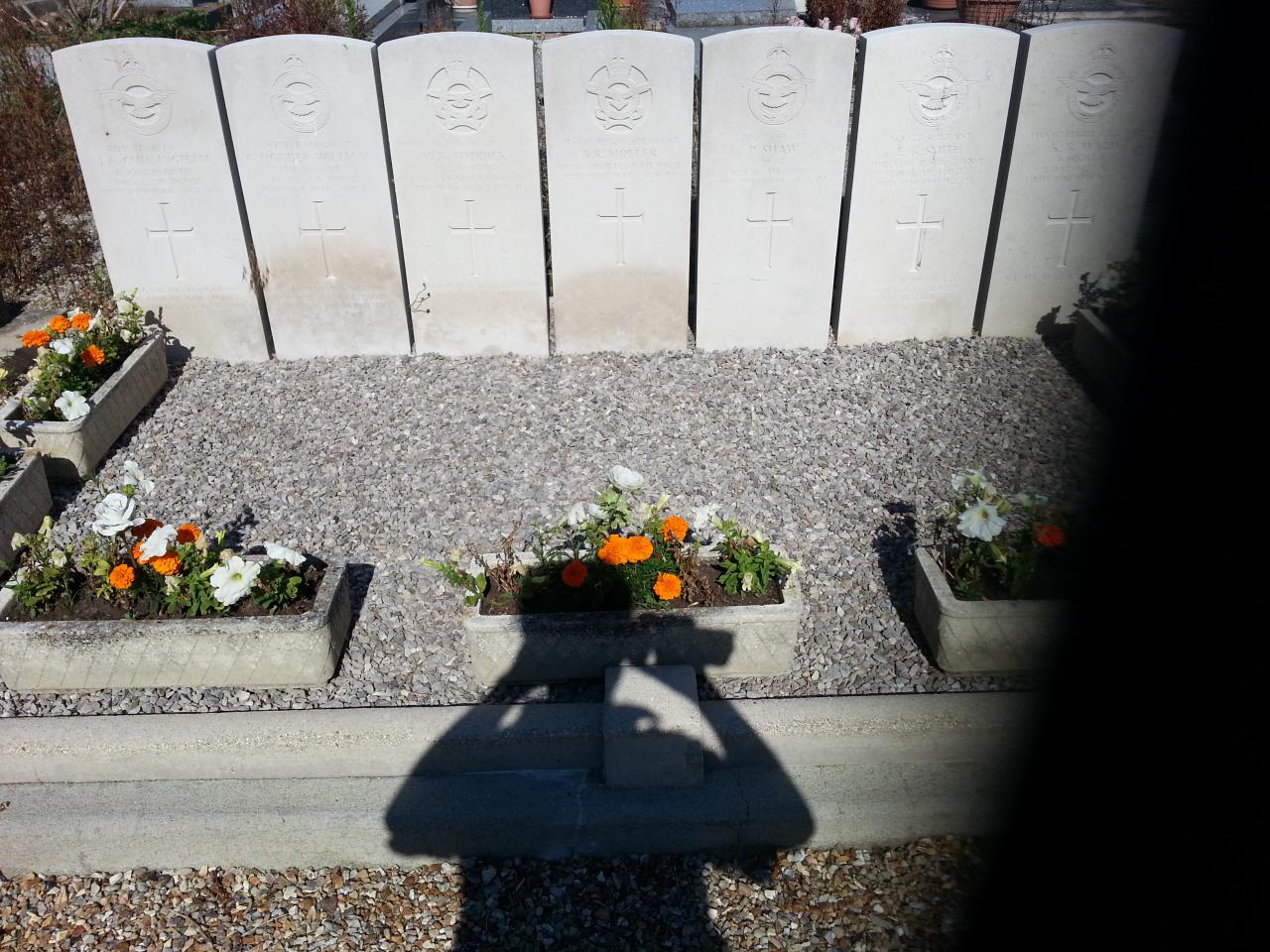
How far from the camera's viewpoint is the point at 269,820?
2.87m

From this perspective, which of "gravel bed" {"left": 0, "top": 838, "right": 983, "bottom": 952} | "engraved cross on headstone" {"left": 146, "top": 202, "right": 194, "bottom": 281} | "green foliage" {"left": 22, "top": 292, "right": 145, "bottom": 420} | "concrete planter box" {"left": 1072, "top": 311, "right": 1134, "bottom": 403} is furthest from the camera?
"engraved cross on headstone" {"left": 146, "top": 202, "right": 194, "bottom": 281}

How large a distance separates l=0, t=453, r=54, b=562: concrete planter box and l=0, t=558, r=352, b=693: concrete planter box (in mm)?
873

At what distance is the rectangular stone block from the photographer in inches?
115

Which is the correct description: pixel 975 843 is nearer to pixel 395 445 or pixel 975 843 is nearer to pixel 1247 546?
pixel 1247 546

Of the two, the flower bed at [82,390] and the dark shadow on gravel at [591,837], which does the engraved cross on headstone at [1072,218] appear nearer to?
the dark shadow on gravel at [591,837]

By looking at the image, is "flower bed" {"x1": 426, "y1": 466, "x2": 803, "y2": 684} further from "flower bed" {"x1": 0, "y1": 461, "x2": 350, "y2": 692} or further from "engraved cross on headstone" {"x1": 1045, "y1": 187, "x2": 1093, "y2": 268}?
"engraved cross on headstone" {"x1": 1045, "y1": 187, "x2": 1093, "y2": 268}

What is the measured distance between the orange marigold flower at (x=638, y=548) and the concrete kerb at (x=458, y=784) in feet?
1.70

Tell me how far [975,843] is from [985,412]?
2.93m

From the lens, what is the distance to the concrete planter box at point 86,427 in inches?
185

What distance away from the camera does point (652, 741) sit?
114 inches

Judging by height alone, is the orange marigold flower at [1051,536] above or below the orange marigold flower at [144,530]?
above

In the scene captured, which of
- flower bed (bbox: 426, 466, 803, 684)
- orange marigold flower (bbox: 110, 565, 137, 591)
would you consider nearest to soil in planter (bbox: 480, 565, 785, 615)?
flower bed (bbox: 426, 466, 803, 684)

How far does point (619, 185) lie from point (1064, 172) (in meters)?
2.64

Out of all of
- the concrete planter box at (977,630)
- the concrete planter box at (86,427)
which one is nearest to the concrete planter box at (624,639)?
the concrete planter box at (977,630)
